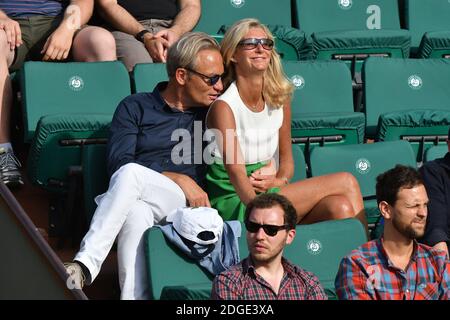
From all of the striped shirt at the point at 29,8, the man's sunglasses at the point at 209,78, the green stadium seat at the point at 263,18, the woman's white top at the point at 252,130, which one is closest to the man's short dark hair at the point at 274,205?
the woman's white top at the point at 252,130

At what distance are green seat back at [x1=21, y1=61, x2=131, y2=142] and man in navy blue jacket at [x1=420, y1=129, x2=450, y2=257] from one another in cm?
144

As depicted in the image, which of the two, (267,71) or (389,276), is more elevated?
(267,71)

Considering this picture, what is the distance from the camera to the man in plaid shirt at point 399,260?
3.61 meters

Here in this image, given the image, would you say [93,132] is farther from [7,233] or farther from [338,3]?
[338,3]

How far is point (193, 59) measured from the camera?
455cm

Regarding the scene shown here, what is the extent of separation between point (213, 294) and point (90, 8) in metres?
2.39

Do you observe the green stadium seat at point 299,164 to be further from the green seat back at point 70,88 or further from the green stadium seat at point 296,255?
the green seat back at point 70,88

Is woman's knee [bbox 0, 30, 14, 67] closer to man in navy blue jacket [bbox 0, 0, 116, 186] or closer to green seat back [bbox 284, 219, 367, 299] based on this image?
man in navy blue jacket [bbox 0, 0, 116, 186]

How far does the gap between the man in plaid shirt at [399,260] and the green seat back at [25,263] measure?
88 centimetres

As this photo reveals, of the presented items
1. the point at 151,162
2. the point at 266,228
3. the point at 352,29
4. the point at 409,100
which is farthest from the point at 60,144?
the point at 352,29

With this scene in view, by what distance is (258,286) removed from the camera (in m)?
3.53

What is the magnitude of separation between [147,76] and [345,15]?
1.79m

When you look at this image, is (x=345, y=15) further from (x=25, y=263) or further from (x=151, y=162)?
(x=25, y=263)

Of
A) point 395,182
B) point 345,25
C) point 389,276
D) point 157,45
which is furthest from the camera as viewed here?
point 345,25
